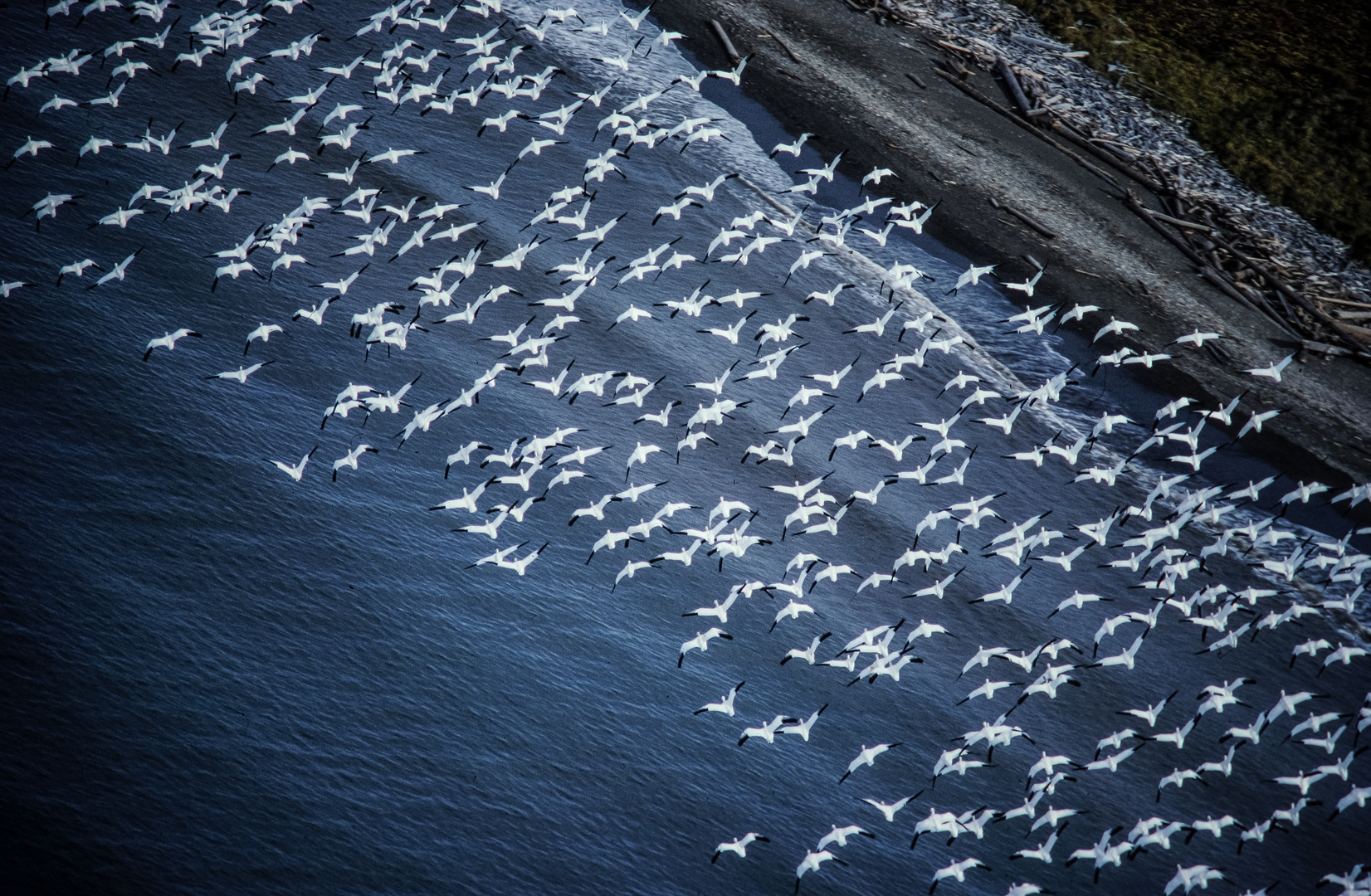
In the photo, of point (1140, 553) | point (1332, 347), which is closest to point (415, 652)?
point (1140, 553)

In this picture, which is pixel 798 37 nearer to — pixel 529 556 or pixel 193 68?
pixel 193 68

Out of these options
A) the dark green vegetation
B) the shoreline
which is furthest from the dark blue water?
the dark green vegetation

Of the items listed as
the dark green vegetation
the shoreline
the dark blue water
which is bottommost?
the dark blue water

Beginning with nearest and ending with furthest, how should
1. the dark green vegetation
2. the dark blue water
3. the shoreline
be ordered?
1. the dark blue water
2. the shoreline
3. the dark green vegetation


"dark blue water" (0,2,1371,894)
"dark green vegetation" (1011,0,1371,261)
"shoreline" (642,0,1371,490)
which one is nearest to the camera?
"dark blue water" (0,2,1371,894)

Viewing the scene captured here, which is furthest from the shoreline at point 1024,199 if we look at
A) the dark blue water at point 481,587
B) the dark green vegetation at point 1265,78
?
the dark green vegetation at point 1265,78

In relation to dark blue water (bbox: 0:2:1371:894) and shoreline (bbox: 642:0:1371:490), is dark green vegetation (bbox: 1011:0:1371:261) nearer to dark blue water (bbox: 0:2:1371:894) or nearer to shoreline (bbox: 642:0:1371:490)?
shoreline (bbox: 642:0:1371:490)

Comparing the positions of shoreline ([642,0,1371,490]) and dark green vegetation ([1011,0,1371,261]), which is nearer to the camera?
shoreline ([642,0,1371,490])
